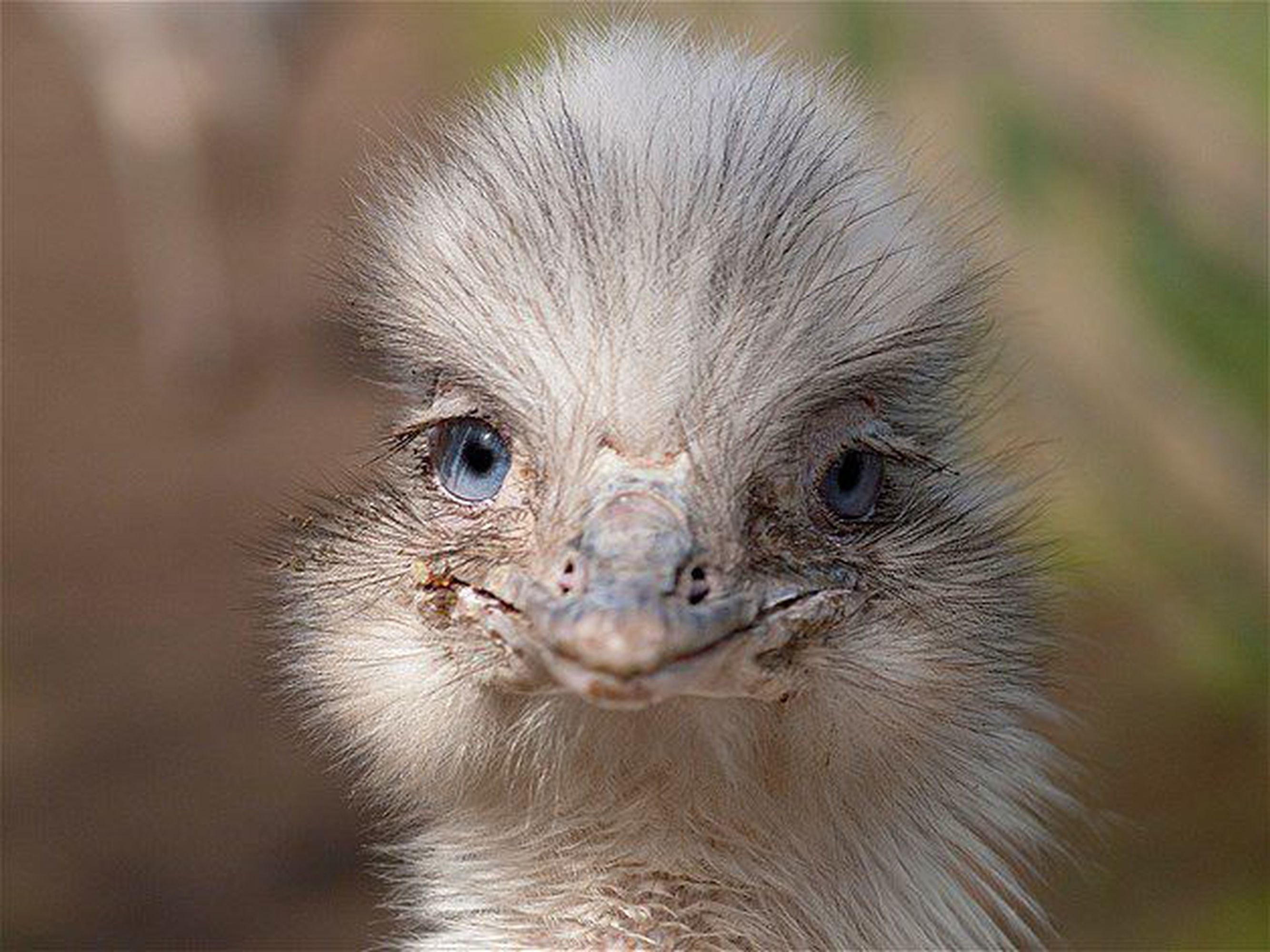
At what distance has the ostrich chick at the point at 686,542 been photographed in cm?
171

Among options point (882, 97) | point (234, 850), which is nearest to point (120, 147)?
point (234, 850)

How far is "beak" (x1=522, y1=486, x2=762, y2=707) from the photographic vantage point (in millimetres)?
1521

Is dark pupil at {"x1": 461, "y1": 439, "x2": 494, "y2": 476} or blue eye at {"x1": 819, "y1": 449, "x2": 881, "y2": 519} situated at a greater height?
dark pupil at {"x1": 461, "y1": 439, "x2": 494, "y2": 476}

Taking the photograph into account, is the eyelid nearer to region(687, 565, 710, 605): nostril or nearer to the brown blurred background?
region(687, 565, 710, 605): nostril

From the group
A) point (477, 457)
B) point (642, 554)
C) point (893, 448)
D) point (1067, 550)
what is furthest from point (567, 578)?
point (1067, 550)

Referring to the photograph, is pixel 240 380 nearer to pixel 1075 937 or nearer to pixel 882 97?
pixel 882 97

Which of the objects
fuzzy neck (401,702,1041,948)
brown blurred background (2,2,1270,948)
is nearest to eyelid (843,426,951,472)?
fuzzy neck (401,702,1041,948)

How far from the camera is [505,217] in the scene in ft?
6.13

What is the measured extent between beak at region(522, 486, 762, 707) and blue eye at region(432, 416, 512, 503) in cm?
22

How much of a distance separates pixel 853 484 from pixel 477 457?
0.34m

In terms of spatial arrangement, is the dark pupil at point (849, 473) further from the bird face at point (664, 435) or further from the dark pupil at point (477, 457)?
the dark pupil at point (477, 457)

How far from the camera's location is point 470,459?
188cm

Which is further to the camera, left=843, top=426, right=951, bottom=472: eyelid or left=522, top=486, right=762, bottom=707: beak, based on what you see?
left=843, top=426, right=951, bottom=472: eyelid

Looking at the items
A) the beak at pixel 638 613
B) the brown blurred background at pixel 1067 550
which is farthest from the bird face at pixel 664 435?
the brown blurred background at pixel 1067 550
